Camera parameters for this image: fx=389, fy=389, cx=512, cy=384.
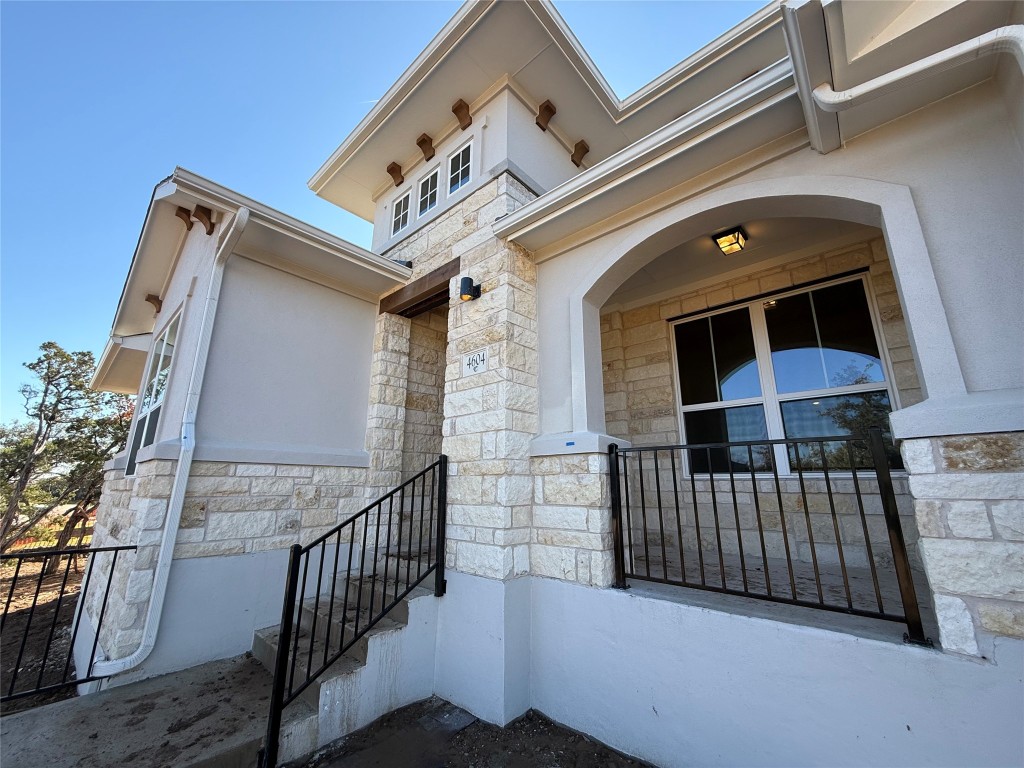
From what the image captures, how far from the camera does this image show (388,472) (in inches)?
160

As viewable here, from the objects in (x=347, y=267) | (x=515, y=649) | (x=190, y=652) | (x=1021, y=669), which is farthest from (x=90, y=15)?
(x=1021, y=669)

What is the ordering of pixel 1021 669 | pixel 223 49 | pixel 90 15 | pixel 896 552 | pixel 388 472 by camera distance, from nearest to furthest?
1. pixel 1021 669
2. pixel 896 552
3. pixel 388 472
4. pixel 90 15
5. pixel 223 49

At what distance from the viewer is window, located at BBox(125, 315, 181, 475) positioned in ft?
12.7

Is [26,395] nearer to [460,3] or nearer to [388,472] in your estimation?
[388,472]

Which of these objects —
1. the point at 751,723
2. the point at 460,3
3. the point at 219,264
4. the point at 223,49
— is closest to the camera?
the point at 751,723

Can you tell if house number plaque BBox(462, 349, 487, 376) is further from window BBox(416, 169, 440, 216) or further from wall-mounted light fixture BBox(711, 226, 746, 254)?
window BBox(416, 169, 440, 216)

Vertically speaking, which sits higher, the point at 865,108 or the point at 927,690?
the point at 865,108

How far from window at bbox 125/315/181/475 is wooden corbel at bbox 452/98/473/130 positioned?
3722 mm

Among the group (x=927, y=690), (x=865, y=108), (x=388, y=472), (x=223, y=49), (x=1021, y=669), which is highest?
(x=223, y=49)

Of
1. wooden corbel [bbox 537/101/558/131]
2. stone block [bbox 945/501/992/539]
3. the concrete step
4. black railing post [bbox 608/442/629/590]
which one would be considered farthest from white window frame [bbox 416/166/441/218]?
stone block [bbox 945/501/992/539]

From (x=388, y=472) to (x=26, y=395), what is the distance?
12514 mm

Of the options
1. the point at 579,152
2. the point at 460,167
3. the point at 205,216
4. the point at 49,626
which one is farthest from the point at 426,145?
the point at 49,626

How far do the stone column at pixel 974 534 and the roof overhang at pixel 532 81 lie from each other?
4377 millimetres

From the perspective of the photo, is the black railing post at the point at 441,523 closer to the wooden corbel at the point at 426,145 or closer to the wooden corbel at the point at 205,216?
the wooden corbel at the point at 205,216
